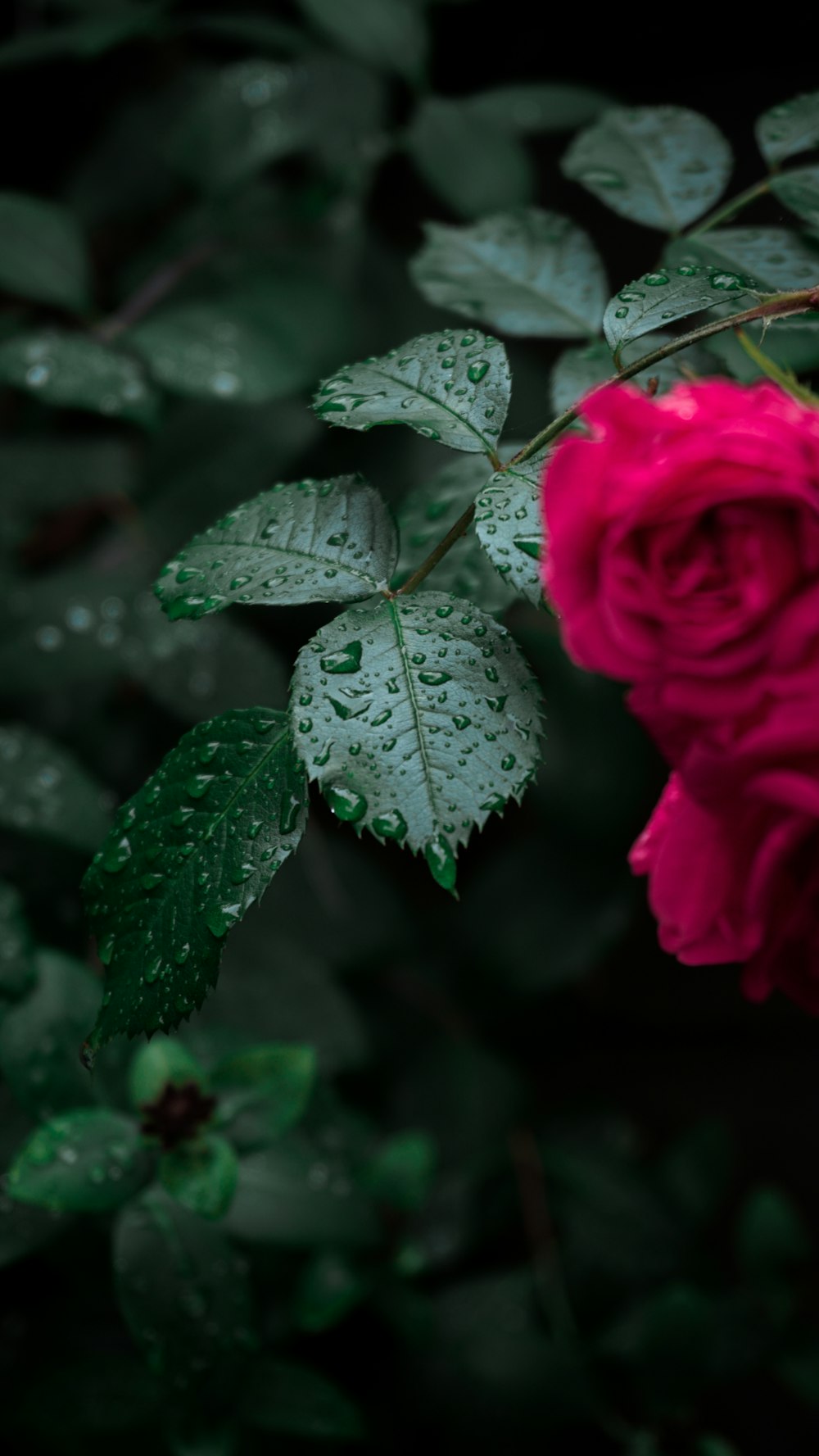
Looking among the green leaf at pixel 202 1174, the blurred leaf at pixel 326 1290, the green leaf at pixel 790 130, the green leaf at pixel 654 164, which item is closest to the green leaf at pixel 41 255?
the green leaf at pixel 654 164

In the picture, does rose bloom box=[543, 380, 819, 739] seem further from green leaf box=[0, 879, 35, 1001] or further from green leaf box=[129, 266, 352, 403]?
green leaf box=[129, 266, 352, 403]

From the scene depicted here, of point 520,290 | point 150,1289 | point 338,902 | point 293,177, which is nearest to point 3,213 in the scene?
point 293,177

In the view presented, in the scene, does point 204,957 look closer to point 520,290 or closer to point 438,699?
point 438,699

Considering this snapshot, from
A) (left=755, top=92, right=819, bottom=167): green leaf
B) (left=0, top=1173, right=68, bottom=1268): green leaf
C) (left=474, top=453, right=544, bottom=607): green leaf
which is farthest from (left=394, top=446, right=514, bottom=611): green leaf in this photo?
(left=0, top=1173, right=68, bottom=1268): green leaf

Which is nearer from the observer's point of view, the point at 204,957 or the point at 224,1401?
the point at 204,957

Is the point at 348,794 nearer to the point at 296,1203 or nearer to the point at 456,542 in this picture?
the point at 456,542

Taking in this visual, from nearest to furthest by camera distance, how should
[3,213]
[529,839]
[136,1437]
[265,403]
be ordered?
[136,1437], [3,213], [265,403], [529,839]
